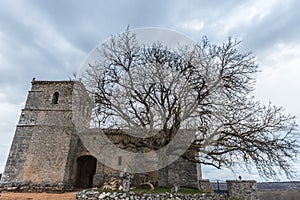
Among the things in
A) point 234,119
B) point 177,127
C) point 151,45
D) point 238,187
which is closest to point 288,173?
point 234,119

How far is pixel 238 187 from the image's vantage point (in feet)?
42.8

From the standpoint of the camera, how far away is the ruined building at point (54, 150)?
43.9 ft

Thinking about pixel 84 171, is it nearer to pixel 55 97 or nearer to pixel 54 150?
pixel 54 150

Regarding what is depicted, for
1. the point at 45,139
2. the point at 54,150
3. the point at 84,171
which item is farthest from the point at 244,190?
the point at 45,139

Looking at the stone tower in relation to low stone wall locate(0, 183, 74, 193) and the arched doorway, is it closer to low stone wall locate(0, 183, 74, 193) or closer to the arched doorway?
low stone wall locate(0, 183, 74, 193)

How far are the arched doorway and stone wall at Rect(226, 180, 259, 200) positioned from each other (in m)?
10.5

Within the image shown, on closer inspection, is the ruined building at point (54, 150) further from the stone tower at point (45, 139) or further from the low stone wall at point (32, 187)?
the low stone wall at point (32, 187)

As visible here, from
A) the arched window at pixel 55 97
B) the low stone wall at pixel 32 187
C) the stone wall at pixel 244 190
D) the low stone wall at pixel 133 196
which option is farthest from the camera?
the arched window at pixel 55 97

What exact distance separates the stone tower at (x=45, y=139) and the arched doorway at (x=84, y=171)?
3.79 ft

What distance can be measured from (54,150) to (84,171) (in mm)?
3799

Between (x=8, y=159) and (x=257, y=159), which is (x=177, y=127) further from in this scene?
(x=8, y=159)

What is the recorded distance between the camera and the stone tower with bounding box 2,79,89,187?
46.1ft

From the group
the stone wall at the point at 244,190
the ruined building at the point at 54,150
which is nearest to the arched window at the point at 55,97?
the ruined building at the point at 54,150

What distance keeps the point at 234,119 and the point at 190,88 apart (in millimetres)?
2304
